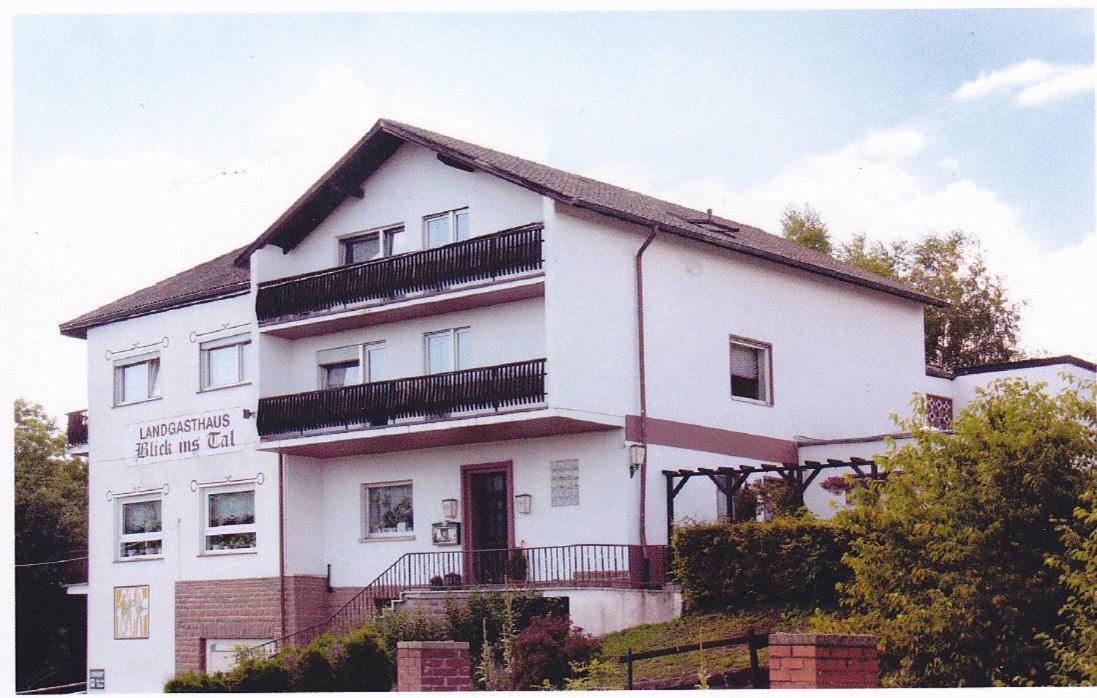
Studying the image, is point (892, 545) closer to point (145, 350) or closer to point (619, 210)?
point (619, 210)

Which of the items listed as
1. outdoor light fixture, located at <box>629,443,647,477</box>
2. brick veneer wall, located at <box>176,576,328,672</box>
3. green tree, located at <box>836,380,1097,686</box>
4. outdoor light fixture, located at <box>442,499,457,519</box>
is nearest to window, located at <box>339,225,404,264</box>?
outdoor light fixture, located at <box>442,499,457,519</box>

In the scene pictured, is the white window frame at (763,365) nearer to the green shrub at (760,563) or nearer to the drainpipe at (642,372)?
the drainpipe at (642,372)

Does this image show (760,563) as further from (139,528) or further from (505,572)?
(139,528)

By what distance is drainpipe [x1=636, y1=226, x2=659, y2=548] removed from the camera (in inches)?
1109

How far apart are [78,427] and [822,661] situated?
2758cm

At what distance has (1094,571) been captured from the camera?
14102 mm

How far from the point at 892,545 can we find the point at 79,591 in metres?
25.1

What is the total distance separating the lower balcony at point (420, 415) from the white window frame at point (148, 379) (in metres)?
4.42

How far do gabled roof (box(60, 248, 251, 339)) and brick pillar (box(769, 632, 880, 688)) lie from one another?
2231 centimetres

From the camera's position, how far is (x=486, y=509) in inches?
1199

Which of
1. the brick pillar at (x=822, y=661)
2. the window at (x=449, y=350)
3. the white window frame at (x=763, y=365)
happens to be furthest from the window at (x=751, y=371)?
the brick pillar at (x=822, y=661)

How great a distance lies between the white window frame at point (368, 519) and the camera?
31.3 metres

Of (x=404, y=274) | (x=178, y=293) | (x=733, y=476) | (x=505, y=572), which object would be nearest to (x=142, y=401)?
(x=178, y=293)

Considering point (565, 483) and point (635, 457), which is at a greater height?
point (635, 457)
